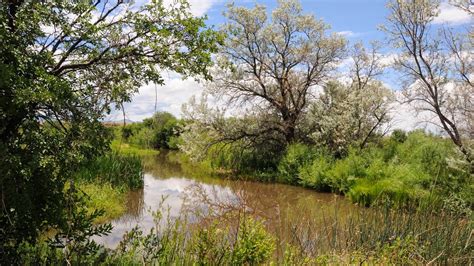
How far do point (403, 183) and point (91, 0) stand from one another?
41.9ft

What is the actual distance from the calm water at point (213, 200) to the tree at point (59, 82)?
6.20 ft

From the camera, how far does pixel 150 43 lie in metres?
4.84

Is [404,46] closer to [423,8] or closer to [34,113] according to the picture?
[423,8]

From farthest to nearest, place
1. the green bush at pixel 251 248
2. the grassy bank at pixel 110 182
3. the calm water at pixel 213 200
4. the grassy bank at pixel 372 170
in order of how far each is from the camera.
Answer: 1. the grassy bank at pixel 372 170
2. the grassy bank at pixel 110 182
3. the calm water at pixel 213 200
4. the green bush at pixel 251 248

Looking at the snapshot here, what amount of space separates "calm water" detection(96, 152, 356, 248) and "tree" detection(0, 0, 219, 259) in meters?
1.89

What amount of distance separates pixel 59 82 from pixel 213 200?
9.35m

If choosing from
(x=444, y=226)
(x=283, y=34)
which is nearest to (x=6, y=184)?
(x=444, y=226)

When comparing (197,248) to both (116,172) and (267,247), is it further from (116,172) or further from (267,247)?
(116,172)

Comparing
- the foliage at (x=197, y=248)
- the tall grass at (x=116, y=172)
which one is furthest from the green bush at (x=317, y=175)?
the foliage at (x=197, y=248)

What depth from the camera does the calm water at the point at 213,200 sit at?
7637 mm

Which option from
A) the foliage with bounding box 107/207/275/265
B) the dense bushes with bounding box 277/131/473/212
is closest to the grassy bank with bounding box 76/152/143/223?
the foliage with bounding box 107/207/275/265

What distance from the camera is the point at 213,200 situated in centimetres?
1317

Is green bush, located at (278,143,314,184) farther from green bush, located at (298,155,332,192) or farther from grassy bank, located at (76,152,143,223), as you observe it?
grassy bank, located at (76,152,143,223)

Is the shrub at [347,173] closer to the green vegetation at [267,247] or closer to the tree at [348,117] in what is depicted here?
the tree at [348,117]
